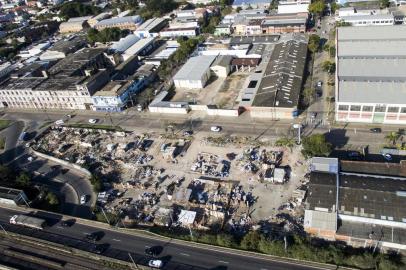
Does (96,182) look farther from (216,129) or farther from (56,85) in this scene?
(56,85)

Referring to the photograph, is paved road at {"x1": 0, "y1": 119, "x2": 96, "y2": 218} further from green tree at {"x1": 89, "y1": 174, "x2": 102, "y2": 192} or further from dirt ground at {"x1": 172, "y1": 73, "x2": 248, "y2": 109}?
dirt ground at {"x1": 172, "y1": 73, "x2": 248, "y2": 109}

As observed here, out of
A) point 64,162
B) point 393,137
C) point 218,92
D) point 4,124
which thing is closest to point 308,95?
point 393,137

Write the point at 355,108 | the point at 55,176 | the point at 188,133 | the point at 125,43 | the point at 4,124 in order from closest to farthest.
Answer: the point at 355,108 → the point at 55,176 → the point at 188,133 → the point at 4,124 → the point at 125,43

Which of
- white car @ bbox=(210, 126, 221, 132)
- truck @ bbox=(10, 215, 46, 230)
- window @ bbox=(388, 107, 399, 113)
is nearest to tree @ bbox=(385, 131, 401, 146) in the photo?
window @ bbox=(388, 107, 399, 113)

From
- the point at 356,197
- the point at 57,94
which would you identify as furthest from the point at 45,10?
the point at 356,197

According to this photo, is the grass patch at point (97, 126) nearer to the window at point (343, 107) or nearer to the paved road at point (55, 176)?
the paved road at point (55, 176)

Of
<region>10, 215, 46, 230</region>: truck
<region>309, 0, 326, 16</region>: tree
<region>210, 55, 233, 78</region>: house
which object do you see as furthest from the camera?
<region>309, 0, 326, 16</region>: tree
